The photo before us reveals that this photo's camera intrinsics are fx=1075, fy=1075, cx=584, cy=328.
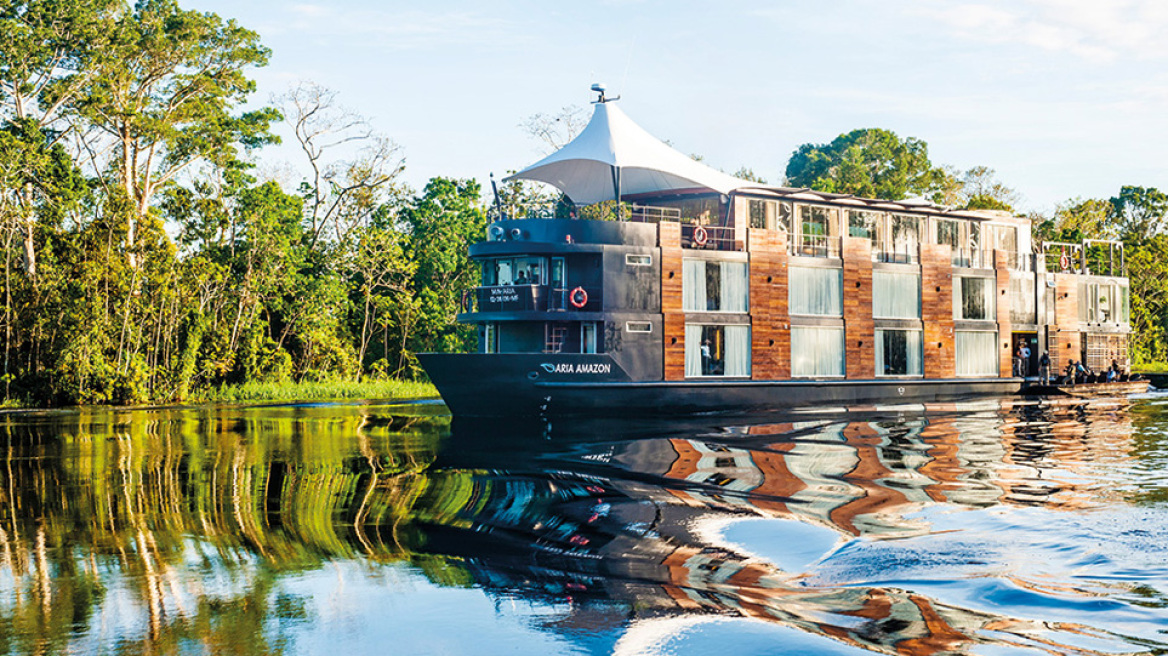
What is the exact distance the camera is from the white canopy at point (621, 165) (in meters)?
27.0

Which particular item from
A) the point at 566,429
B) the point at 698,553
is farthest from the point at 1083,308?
the point at 698,553

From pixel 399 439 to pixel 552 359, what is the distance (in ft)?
12.4

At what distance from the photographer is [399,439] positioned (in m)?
20.9

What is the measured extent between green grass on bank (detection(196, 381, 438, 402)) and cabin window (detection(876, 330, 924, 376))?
1696 centimetres

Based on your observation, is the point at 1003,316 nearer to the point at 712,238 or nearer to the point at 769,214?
the point at 769,214

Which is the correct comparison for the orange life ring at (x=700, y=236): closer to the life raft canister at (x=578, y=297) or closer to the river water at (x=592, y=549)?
the life raft canister at (x=578, y=297)

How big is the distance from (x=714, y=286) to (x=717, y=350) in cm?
159

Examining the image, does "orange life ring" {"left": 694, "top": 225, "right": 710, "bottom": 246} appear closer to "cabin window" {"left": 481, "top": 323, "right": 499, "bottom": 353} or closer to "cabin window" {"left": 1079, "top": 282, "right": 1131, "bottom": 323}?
"cabin window" {"left": 481, "top": 323, "right": 499, "bottom": 353}

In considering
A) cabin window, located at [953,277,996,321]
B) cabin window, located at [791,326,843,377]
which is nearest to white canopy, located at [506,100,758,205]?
cabin window, located at [791,326,843,377]

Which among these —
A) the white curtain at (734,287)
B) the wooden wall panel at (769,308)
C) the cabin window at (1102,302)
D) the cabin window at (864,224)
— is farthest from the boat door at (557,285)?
the cabin window at (1102,302)

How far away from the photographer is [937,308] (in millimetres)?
31359

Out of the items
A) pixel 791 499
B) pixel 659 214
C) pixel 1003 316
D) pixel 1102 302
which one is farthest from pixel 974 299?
pixel 791 499

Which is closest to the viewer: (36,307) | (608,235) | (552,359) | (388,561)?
(388,561)

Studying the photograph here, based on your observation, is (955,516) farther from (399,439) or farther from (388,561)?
(399,439)
